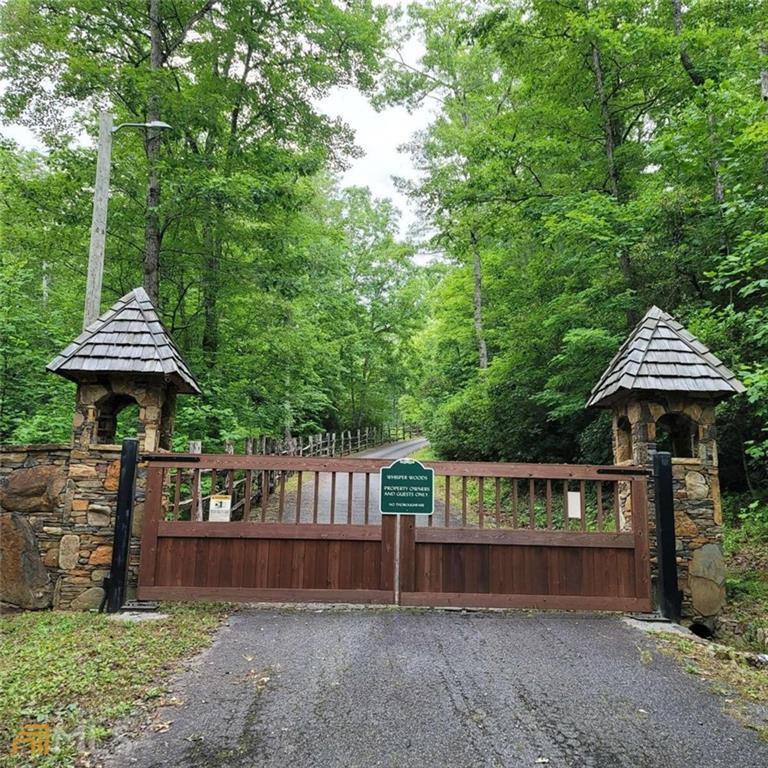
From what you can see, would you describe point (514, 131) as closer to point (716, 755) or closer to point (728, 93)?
point (728, 93)

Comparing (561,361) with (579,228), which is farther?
(561,361)

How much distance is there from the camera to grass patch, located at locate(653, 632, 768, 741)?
115 inches

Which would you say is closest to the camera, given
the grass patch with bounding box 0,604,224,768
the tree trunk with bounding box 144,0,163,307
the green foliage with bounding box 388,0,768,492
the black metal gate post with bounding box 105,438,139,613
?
the grass patch with bounding box 0,604,224,768

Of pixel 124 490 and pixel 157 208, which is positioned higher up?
pixel 157 208

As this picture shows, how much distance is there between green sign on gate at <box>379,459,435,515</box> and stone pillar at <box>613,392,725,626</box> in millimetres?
2147

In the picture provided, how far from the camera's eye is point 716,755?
2471 millimetres

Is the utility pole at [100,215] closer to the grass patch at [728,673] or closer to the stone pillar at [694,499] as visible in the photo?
the stone pillar at [694,499]

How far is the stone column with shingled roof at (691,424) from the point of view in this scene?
4777mm

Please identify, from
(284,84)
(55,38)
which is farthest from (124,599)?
(284,84)

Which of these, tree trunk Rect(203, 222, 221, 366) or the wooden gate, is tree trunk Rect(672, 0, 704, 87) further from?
tree trunk Rect(203, 222, 221, 366)

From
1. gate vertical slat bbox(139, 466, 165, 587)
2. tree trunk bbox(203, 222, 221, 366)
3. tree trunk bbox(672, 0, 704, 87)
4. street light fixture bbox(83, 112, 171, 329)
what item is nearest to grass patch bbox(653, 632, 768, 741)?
gate vertical slat bbox(139, 466, 165, 587)

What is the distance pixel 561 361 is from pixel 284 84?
8.19 metres

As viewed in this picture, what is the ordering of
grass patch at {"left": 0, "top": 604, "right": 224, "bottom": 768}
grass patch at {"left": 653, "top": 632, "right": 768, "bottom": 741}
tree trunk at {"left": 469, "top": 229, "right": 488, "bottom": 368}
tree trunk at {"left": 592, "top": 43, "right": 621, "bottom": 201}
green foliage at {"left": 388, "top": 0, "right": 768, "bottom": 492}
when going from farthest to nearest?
tree trunk at {"left": 469, "top": 229, "right": 488, "bottom": 368} → tree trunk at {"left": 592, "top": 43, "right": 621, "bottom": 201} → green foliage at {"left": 388, "top": 0, "right": 768, "bottom": 492} → grass patch at {"left": 653, "top": 632, "right": 768, "bottom": 741} → grass patch at {"left": 0, "top": 604, "right": 224, "bottom": 768}

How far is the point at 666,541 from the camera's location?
4707 mm
